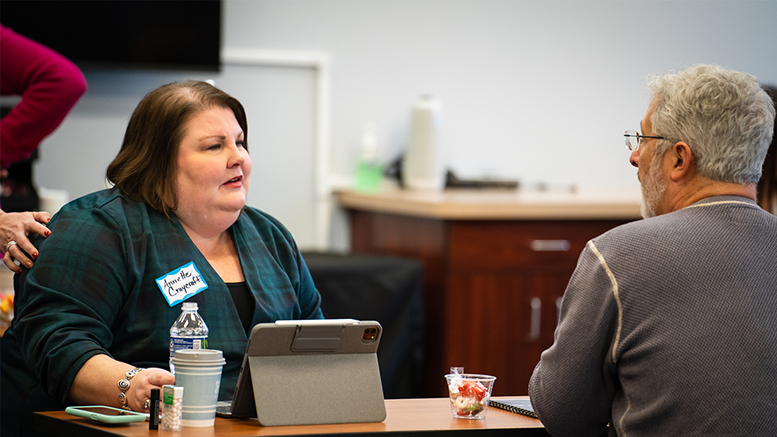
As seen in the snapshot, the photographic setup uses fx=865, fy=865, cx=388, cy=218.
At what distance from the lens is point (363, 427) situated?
1520 mm

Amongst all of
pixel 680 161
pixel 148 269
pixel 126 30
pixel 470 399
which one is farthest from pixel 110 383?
pixel 126 30

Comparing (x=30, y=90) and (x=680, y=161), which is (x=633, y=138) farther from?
(x=30, y=90)

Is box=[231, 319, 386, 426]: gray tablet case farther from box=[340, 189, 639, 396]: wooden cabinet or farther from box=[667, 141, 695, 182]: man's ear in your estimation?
box=[340, 189, 639, 396]: wooden cabinet

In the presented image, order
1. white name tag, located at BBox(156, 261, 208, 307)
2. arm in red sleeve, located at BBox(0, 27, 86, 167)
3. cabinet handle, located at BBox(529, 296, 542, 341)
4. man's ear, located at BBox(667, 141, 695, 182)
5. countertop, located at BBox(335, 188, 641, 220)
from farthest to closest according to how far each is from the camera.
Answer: cabinet handle, located at BBox(529, 296, 542, 341), countertop, located at BBox(335, 188, 641, 220), arm in red sleeve, located at BBox(0, 27, 86, 167), white name tag, located at BBox(156, 261, 208, 307), man's ear, located at BBox(667, 141, 695, 182)

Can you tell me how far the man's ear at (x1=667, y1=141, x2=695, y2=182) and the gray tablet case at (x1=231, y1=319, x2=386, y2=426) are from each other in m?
0.62

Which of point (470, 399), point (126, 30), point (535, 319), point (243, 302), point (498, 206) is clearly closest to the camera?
point (470, 399)

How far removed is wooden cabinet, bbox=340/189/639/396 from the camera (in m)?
3.63

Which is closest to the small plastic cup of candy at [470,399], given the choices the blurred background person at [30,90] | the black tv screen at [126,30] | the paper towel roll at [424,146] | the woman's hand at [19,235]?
the woman's hand at [19,235]

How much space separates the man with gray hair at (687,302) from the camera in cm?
144

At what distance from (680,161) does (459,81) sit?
10.2 ft

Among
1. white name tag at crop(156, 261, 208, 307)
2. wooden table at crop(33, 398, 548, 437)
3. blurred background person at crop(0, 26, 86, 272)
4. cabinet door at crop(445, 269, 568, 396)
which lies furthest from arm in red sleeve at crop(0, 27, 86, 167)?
cabinet door at crop(445, 269, 568, 396)

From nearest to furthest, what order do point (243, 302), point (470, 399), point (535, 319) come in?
point (470, 399) < point (243, 302) < point (535, 319)

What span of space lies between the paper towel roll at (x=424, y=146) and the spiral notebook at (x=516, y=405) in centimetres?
258

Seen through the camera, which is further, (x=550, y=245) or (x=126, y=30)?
(x=126, y=30)
